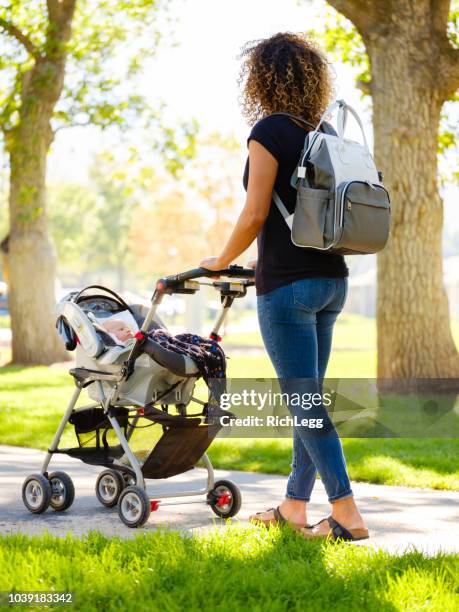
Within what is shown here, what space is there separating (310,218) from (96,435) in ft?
7.02

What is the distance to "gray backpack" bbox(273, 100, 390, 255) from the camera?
14.0 ft

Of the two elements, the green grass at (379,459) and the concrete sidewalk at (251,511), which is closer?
the concrete sidewalk at (251,511)

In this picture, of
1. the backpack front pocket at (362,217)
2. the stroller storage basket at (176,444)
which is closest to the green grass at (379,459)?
the stroller storage basket at (176,444)

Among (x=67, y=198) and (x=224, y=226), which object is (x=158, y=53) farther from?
(x=67, y=198)

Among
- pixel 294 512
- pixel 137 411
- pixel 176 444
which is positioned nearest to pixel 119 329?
pixel 137 411

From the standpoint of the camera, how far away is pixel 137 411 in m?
5.42

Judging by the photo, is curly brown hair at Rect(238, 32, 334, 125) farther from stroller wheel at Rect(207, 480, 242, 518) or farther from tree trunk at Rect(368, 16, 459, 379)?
tree trunk at Rect(368, 16, 459, 379)

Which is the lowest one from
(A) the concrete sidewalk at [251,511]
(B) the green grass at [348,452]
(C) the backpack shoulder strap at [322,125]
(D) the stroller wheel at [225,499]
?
(B) the green grass at [348,452]

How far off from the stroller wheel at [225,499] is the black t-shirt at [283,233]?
132 cm

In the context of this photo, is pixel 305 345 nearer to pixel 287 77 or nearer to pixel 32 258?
pixel 287 77

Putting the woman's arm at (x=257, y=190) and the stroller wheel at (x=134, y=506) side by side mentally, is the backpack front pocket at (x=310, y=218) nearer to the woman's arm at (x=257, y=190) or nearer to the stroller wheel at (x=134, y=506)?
the woman's arm at (x=257, y=190)

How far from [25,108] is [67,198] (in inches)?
1751

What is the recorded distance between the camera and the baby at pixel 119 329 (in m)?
5.63

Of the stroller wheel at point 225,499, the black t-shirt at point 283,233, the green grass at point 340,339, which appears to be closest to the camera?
the black t-shirt at point 283,233
